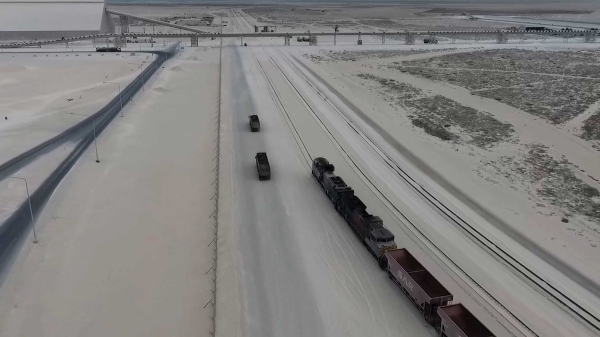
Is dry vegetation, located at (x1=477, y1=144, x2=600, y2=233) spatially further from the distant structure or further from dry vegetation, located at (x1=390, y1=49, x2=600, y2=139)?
the distant structure

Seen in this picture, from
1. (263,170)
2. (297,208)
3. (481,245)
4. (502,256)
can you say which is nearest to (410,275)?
(502,256)

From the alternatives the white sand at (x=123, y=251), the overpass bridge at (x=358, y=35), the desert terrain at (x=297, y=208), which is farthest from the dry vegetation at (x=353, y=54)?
the white sand at (x=123, y=251)

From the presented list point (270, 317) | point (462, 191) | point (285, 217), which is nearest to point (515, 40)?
point (462, 191)

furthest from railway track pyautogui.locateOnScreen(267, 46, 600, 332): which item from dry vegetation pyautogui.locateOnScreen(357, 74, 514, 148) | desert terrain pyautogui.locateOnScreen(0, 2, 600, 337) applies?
dry vegetation pyautogui.locateOnScreen(357, 74, 514, 148)

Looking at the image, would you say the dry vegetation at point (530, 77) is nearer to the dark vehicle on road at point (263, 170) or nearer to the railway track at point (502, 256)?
the railway track at point (502, 256)

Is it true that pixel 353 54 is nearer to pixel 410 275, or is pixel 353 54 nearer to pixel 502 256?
pixel 502 256
